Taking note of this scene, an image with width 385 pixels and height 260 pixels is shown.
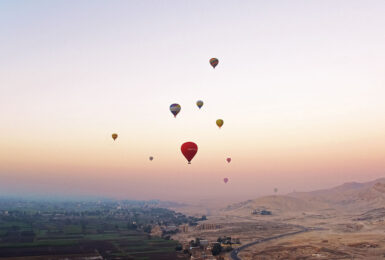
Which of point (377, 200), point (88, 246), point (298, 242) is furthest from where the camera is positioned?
point (377, 200)

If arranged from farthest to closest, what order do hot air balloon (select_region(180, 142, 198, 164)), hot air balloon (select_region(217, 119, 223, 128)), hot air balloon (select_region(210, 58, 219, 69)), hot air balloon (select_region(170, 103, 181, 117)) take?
hot air balloon (select_region(217, 119, 223, 128)) → hot air balloon (select_region(210, 58, 219, 69)) → hot air balloon (select_region(170, 103, 181, 117)) → hot air balloon (select_region(180, 142, 198, 164))

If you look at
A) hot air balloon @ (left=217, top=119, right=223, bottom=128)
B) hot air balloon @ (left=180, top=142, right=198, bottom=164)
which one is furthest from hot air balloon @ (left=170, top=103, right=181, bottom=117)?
hot air balloon @ (left=217, top=119, right=223, bottom=128)

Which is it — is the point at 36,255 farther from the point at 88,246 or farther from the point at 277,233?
the point at 277,233

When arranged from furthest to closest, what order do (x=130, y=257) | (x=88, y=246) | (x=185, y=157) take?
(x=88, y=246) → (x=130, y=257) → (x=185, y=157)

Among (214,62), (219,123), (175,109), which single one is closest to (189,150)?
(175,109)

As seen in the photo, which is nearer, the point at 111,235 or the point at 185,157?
the point at 185,157

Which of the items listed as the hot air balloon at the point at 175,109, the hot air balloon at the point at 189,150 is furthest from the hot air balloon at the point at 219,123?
the hot air balloon at the point at 189,150

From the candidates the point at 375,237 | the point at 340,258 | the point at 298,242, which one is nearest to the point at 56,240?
the point at 298,242

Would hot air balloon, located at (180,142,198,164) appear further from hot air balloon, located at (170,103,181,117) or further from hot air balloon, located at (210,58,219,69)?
hot air balloon, located at (210,58,219,69)

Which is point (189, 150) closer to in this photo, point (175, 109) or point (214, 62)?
point (175, 109)

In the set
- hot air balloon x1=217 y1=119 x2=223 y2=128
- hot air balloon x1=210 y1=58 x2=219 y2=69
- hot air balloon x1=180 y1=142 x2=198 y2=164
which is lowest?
hot air balloon x1=180 y1=142 x2=198 y2=164
